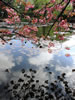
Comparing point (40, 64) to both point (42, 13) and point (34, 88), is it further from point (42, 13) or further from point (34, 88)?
point (42, 13)

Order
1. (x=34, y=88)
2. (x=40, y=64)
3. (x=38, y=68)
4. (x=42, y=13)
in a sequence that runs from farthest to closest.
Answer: (x=42, y=13) → (x=40, y=64) → (x=38, y=68) → (x=34, y=88)

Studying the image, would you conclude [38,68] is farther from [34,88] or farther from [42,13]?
[42,13]

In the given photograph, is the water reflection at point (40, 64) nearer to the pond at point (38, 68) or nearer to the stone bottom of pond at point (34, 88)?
the pond at point (38, 68)

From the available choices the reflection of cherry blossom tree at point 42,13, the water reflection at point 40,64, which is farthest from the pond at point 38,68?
the reflection of cherry blossom tree at point 42,13

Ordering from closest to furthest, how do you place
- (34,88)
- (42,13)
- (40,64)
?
1. (34,88)
2. (40,64)
3. (42,13)

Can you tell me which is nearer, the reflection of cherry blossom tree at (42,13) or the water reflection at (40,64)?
the reflection of cherry blossom tree at (42,13)

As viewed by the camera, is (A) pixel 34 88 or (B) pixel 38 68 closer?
(A) pixel 34 88

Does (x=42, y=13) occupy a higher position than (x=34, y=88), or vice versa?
(x=42, y=13)

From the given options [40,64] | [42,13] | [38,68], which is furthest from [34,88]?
[42,13]

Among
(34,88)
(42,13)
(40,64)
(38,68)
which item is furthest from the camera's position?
(42,13)

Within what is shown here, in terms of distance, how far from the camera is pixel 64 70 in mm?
5867

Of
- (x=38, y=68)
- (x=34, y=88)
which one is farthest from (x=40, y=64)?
(x=34, y=88)

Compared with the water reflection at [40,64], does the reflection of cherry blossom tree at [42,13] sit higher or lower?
higher

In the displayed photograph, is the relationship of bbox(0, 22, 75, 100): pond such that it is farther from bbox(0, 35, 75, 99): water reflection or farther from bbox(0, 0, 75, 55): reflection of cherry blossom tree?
bbox(0, 0, 75, 55): reflection of cherry blossom tree
